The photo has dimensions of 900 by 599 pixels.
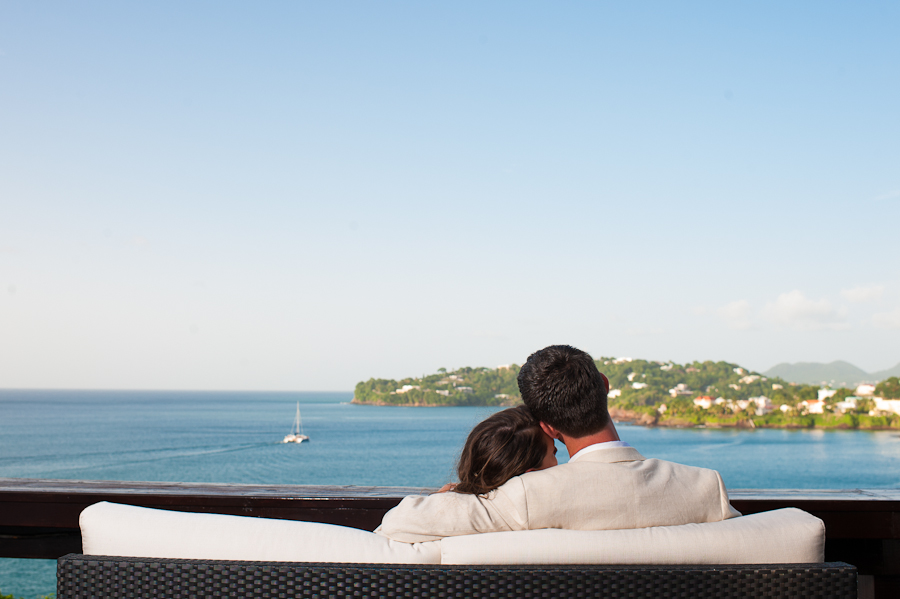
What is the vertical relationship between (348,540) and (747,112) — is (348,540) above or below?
below

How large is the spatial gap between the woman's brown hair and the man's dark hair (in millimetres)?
60

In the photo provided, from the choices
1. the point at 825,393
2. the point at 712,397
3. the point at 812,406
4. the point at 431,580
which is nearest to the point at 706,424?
the point at 712,397

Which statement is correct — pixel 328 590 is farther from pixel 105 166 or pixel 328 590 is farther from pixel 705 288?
pixel 705 288

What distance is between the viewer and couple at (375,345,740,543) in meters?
1.09

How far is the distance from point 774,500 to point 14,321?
283 feet

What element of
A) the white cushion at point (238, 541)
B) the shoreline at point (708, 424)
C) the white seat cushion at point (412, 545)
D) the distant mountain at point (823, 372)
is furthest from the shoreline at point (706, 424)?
the white cushion at point (238, 541)

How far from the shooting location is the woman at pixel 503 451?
1290 millimetres

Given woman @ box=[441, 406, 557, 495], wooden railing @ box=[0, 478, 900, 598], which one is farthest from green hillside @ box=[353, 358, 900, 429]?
woman @ box=[441, 406, 557, 495]

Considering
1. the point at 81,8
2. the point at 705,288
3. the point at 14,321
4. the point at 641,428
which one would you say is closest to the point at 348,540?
the point at 81,8

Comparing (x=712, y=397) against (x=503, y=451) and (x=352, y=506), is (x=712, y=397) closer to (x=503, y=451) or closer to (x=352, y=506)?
(x=352, y=506)

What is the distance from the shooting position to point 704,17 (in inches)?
709

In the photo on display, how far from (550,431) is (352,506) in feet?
2.00

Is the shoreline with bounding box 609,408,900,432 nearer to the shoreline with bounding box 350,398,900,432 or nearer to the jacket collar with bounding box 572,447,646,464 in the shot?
the shoreline with bounding box 350,398,900,432

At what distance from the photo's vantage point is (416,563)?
98 centimetres
